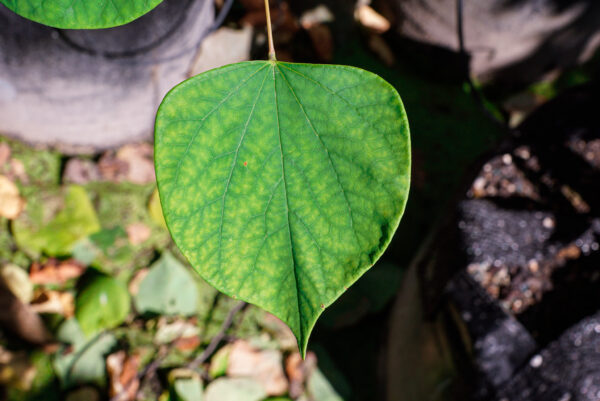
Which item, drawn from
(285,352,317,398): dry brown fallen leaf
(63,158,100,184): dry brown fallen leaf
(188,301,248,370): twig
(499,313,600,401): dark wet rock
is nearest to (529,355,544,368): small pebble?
(499,313,600,401): dark wet rock

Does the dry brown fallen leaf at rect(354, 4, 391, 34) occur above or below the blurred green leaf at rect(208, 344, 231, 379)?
above

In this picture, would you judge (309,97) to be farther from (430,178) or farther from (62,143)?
(430,178)

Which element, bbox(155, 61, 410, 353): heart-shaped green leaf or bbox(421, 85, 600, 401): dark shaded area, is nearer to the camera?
bbox(155, 61, 410, 353): heart-shaped green leaf

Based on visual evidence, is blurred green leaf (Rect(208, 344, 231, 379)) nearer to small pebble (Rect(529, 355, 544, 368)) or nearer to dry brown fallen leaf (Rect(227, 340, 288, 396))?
dry brown fallen leaf (Rect(227, 340, 288, 396))

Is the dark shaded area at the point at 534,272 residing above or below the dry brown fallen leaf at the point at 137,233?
below

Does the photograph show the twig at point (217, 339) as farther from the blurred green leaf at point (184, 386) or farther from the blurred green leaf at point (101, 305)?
the blurred green leaf at point (101, 305)

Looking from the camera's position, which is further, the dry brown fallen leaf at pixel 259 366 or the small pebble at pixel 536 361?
the dry brown fallen leaf at pixel 259 366

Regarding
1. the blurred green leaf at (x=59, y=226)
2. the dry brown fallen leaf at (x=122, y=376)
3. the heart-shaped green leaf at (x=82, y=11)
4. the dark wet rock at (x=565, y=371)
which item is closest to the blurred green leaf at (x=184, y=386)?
the dry brown fallen leaf at (x=122, y=376)

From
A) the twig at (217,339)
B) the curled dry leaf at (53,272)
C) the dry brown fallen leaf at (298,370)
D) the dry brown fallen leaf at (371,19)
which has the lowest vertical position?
the dry brown fallen leaf at (298,370)
